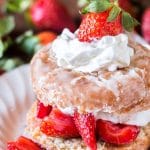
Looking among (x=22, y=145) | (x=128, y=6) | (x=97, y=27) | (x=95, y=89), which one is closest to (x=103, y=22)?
(x=97, y=27)

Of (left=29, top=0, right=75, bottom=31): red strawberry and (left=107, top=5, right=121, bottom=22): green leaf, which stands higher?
(left=107, top=5, right=121, bottom=22): green leaf

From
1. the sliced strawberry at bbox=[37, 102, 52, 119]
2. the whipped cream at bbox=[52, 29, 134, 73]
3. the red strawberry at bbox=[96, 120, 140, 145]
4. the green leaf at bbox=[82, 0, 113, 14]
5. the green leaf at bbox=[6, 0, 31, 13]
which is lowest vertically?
the red strawberry at bbox=[96, 120, 140, 145]

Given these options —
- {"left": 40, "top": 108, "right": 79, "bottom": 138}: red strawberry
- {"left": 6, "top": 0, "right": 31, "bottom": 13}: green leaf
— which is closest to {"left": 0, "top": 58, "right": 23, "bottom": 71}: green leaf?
{"left": 6, "top": 0, "right": 31, "bottom": 13}: green leaf

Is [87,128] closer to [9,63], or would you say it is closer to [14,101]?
[14,101]

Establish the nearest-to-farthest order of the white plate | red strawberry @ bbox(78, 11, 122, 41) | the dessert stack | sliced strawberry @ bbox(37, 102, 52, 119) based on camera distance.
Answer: the dessert stack → red strawberry @ bbox(78, 11, 122, 41) → sliced strawberry @ bbox(37, 102, 52, 119) → the white plate

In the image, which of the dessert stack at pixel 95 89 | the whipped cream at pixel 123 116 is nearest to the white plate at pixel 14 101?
the dessert stack at pixel 95 89

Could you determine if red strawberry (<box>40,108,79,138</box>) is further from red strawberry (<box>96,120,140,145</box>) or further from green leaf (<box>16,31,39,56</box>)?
green leaf (<box>16,31,39,56</box>)

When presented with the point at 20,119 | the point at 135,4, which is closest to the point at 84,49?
the point at 20,119

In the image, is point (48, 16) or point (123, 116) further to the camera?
point (48, 16)
